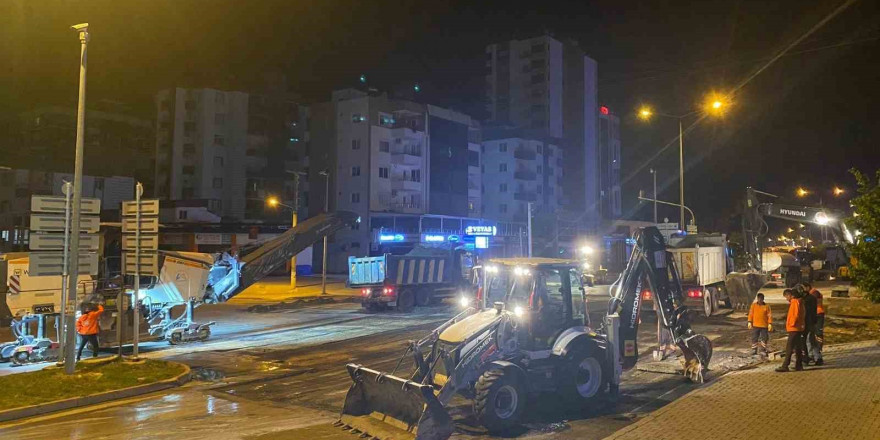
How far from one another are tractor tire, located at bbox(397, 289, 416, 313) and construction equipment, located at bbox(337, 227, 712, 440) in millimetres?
16292

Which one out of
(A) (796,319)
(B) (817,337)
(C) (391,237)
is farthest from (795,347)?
(C) (391,237)

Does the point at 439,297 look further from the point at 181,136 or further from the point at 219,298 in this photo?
the point at 181,136

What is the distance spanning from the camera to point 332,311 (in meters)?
28.3

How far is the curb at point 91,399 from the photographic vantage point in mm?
10148

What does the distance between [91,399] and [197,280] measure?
7.51 meters

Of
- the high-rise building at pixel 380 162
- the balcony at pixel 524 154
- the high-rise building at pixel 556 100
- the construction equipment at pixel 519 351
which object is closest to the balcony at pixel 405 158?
the high-rise building at pixel 380 162

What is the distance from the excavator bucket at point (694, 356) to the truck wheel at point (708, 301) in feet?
35.9

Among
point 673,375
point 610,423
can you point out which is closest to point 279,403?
point 610,423

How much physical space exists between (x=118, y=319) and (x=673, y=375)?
45.7 feet

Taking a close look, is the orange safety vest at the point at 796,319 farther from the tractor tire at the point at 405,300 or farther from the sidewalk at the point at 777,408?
the tractor tire at the point at 405,300

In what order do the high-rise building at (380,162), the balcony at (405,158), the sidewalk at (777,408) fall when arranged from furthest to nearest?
the balcony at (405,158) → the high-rise building at (380,162) → the sidewalk at (777,408)

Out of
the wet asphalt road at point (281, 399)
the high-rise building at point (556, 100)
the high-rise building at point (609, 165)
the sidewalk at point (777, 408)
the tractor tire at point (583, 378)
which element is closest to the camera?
the sidewalk at point (777, 408)

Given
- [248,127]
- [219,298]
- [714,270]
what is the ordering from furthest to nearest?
[248,127]
[714,270]
[219,298]

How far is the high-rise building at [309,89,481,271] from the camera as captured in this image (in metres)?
61.6
